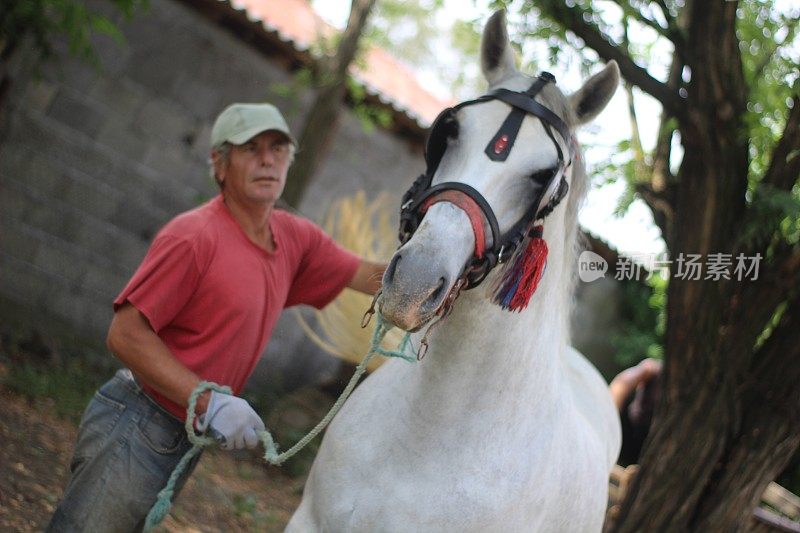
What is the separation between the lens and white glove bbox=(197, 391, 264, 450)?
7.43 ft

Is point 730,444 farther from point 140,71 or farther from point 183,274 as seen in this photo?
point 140,71

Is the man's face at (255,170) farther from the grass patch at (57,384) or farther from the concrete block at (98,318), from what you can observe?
the concrete block at (98,318)

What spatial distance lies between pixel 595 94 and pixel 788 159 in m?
2.32

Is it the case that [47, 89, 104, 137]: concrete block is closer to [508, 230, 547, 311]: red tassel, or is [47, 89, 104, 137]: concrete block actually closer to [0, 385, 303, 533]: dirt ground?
[0, 385, 303, 533]: dirt ground

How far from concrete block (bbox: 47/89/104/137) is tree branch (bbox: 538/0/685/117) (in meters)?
3.87

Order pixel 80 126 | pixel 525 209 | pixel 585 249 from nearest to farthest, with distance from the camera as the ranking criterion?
1. pixel 525 209
2. pixel 585 249
3. pixel 80 126

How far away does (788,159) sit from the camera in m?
4.16

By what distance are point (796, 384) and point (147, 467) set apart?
10.3 feet

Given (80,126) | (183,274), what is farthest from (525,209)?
(80,126)

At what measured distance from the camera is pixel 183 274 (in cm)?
239

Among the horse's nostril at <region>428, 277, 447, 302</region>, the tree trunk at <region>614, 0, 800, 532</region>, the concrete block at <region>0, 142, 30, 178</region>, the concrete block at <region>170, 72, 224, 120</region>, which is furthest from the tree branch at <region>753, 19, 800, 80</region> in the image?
the concrete block at <region>0, 142, 30, 178</region>

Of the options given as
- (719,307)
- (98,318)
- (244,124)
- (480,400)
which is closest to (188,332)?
(244,124)

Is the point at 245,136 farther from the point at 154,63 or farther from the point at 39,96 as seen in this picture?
the point at 154,63

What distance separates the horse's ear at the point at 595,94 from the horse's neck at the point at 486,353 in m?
Result: 0.43
